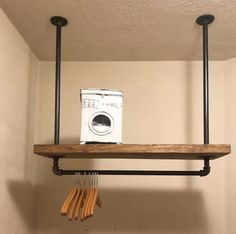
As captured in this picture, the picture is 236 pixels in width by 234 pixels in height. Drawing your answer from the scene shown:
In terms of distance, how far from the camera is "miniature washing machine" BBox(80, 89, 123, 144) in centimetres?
150

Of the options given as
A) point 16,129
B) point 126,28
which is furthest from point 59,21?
point 16,129

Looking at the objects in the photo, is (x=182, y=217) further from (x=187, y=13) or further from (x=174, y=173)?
(x=187, y=13)

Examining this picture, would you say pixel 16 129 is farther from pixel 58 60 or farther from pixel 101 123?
pixel 101 123

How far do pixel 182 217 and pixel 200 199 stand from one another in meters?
0.17

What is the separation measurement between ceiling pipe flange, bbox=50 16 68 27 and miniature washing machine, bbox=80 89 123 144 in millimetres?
433

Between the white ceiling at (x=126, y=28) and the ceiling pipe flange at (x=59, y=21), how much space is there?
0.03m

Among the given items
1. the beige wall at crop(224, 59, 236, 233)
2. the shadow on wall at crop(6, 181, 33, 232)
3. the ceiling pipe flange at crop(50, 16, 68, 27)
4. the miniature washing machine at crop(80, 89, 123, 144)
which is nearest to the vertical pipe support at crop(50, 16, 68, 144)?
the ceiling pipe flange at crop(50, 16, 68, 27)

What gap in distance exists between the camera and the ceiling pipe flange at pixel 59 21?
65.9 inches

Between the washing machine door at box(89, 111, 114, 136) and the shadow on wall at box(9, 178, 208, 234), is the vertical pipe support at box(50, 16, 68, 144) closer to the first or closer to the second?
the washing machine door at box(89, 111, 114, 136)

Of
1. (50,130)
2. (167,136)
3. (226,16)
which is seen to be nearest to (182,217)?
(167,136)

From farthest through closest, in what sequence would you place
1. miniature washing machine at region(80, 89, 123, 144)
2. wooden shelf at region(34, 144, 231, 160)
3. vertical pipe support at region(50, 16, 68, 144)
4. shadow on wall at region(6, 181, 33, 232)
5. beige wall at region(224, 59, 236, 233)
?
beige wall at region(224, 59, 236, 233) < shadow on wall at region(6, 181, 33, 232) < vertical pipe support at region(50, 16, 68, 144) < miniature washing machine at region(80, 89, 123, 144) < wooden shelf at region(34, 144, 231, 160)

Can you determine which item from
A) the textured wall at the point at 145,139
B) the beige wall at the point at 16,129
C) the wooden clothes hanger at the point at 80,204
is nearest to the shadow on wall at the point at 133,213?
the textured wall at the point at 145,139

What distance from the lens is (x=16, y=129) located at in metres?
1.85

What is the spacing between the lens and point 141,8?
5.20ft
